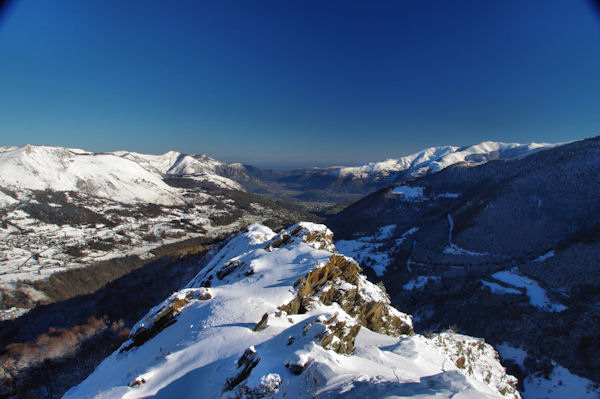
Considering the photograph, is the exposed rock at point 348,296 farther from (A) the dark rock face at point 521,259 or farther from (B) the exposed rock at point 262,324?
(A) the dark rock face at point 521,259

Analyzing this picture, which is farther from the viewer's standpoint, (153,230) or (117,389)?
(153,230)

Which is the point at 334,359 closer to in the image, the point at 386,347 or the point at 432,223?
the point at 386,347

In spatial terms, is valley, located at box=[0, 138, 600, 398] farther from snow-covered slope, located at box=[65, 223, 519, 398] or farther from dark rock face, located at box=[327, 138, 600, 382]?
snow-covered slope, located at box=[65, 223, 519, 398]

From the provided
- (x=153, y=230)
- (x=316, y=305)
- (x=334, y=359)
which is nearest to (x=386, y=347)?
(x=316, y=305)

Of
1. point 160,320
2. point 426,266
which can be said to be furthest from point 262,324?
point 426,266

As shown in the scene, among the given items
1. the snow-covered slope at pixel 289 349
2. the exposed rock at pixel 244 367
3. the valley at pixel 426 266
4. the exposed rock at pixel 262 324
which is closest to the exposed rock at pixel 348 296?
the snow-covered slope at pixel 289 349

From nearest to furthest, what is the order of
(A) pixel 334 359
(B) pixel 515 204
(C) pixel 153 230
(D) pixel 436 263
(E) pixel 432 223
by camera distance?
(A) pixel 334 359
(D) pixel 436 263
(B) pixel 515 204
(E) pixel 432 223
(C) pixel 153 230

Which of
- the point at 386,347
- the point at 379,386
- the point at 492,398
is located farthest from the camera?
the point at 386,347
